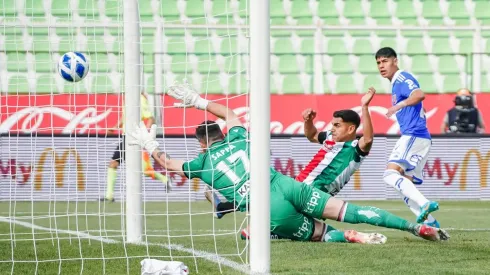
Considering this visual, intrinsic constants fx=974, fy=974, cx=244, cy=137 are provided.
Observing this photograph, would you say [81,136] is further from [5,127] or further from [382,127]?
[382,127]

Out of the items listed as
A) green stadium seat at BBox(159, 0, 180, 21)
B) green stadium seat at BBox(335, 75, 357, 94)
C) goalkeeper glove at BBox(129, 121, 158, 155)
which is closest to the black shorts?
goalkeeper glove at BBox(129, 121, 158, 155)

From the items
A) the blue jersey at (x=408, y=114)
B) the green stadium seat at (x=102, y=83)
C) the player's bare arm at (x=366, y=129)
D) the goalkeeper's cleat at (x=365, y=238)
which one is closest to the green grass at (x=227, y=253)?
the goalkeeper's cleat at (x=365, y=238)

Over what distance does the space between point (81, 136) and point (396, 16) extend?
28.0 feet

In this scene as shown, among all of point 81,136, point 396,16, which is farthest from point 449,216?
point 396,16

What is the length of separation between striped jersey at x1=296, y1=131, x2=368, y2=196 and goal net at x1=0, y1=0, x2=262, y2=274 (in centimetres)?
92

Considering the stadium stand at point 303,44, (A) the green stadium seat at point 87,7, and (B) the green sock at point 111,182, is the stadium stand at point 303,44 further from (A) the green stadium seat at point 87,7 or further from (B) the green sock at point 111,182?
(B) the green sock at point 111,182

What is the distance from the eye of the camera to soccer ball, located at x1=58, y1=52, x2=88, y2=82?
31.2 ft

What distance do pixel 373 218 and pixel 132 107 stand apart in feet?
7.45

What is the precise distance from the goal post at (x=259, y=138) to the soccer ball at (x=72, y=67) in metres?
3.61

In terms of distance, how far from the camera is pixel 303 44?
19.8m

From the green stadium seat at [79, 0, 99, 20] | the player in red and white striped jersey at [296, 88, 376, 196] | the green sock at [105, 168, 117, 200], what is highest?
the green stadium seat at [79, 0, 99, 20]

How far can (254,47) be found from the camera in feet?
20.6

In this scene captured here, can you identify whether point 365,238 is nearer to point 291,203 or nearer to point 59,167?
point 291,203

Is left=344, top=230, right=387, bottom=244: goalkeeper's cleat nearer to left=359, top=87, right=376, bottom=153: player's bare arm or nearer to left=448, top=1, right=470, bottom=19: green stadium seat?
left=359, top=87, right=376, bottom=153: player's bare arm
